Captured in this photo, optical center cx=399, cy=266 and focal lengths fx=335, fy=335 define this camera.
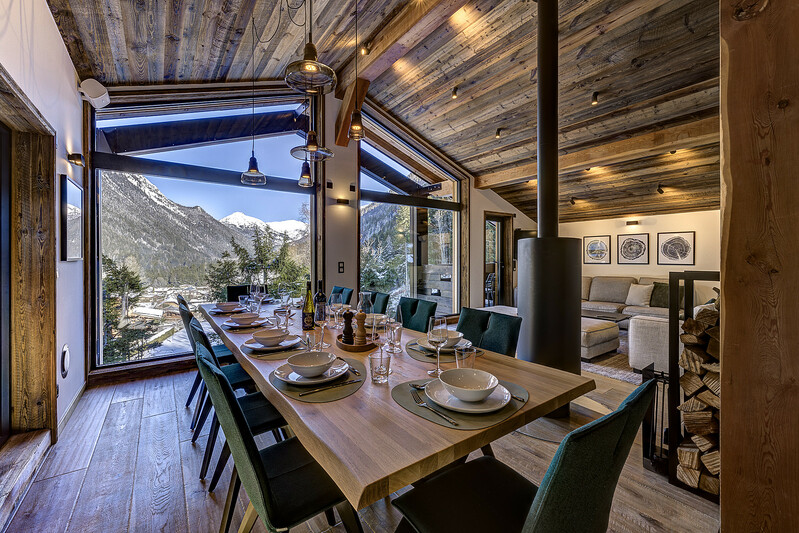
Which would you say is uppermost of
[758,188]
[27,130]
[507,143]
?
[507,143]

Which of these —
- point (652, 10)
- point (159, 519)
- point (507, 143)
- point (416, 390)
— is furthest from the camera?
point (507, 143)

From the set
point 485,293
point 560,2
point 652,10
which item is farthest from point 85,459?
point 485,293

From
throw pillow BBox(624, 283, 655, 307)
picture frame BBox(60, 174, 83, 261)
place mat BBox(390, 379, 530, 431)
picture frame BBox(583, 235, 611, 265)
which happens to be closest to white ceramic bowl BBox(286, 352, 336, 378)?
place mat BBox(390, 379, 530, 431)

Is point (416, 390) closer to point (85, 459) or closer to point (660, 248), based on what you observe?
point (85, 459)

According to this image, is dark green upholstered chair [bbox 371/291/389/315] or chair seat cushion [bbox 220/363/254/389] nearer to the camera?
chair seat cushion [bbox 220/363/254/389]

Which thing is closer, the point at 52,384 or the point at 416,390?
Answer: the point at 416,390

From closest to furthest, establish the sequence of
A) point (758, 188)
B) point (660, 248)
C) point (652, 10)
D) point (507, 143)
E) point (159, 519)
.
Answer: point (758, 188), point (159, 519), point (652, 10), point (507, 143), point (660, 248)

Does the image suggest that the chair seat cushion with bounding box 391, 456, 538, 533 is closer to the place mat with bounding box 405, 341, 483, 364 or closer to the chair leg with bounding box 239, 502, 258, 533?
the place mat with bounding box 405, 341, 483, 364

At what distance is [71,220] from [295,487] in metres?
2.76

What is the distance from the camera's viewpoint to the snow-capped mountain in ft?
13.1

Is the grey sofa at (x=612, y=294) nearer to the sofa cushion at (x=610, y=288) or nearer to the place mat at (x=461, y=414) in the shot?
the sofa cushion at (x=610, y=288)

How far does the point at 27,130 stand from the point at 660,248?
822cm

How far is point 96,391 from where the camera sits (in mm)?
3012

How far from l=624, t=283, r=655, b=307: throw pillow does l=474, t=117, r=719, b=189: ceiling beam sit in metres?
2.58
